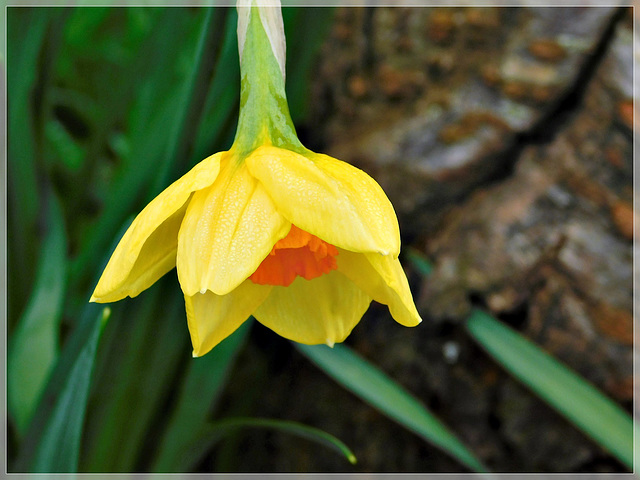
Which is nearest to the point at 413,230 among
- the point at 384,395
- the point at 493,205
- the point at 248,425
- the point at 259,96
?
the point at 493,205

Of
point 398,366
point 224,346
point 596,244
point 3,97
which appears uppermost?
point 3,97

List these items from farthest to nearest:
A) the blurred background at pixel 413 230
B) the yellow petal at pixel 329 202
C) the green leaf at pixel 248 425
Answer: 1. the blurred background at pixel 413 230
2. the green leaf at pixel 248 425
3. the yellow petal at pixel 329 202

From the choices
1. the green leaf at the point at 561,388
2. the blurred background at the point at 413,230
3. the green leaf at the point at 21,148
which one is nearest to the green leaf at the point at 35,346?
the blurred background at the point at 413,230

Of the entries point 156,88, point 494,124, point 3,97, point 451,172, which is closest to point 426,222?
point 451,172

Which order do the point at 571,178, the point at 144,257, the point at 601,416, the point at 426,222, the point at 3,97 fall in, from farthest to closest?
the point at 426,222, the point at 571,178, the point at 601,416, the point at 3,97, the point at 144,257

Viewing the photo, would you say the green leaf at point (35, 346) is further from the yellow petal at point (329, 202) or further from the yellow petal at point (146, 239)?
the yellow petal at point (329, 202)

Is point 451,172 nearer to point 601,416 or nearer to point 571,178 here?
point 571,178

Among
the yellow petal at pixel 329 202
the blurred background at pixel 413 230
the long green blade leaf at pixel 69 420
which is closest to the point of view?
the yellow petal at pixel 329 202
